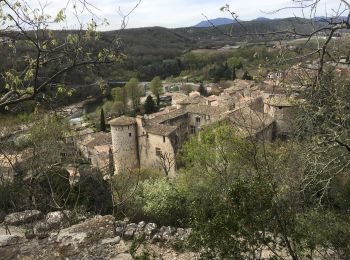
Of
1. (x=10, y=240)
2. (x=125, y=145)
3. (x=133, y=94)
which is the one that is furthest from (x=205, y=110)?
(x=10, y=240)

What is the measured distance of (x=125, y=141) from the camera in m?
26.5

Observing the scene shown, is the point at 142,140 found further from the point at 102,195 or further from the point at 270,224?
the point at 270,224

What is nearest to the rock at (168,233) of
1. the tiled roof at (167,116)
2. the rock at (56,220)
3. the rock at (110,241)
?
the rock at (56,220)

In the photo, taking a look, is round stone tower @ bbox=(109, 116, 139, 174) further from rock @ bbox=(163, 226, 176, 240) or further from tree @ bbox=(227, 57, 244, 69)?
tree @ bbox=(227, 57, 244, 69)

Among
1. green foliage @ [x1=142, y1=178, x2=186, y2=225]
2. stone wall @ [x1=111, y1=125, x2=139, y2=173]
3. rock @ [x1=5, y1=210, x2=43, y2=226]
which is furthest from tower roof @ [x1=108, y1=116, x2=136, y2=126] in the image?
rock @ [x1=5, y1=210, x2=43, y2=226]

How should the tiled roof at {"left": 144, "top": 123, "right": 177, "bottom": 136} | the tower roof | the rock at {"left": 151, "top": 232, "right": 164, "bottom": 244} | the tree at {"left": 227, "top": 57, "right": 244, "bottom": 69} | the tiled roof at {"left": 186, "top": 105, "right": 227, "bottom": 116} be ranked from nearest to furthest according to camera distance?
the rock at {"left": 151, "top": 232, "right": 164, "bottom": 244}
the tiled roof at {"left": 144, "top": 123, "right": 177, "bottom": 136}
the tower roof
the tiled roof at {"left": 186, "top": 105, "right": 227, "bottom": 116}
the tree at {"left": 227, "top": 57, "right": 244, "bottom": 69}

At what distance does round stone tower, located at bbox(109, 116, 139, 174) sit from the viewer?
86.5ft

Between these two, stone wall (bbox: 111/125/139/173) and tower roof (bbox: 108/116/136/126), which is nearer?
tower roof (bbox: 108/116/136/126)

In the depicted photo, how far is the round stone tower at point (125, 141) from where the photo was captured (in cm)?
2636

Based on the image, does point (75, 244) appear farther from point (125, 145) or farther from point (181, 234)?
point (125, 145)

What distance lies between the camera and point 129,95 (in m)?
55.2

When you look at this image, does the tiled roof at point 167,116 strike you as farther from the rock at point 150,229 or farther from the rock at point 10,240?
the rock at point 10,240

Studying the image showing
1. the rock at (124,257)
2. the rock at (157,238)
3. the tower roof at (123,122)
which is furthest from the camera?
the tower roof at (123,122)

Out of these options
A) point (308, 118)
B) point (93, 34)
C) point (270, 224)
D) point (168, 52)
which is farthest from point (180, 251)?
point (168, 52)
